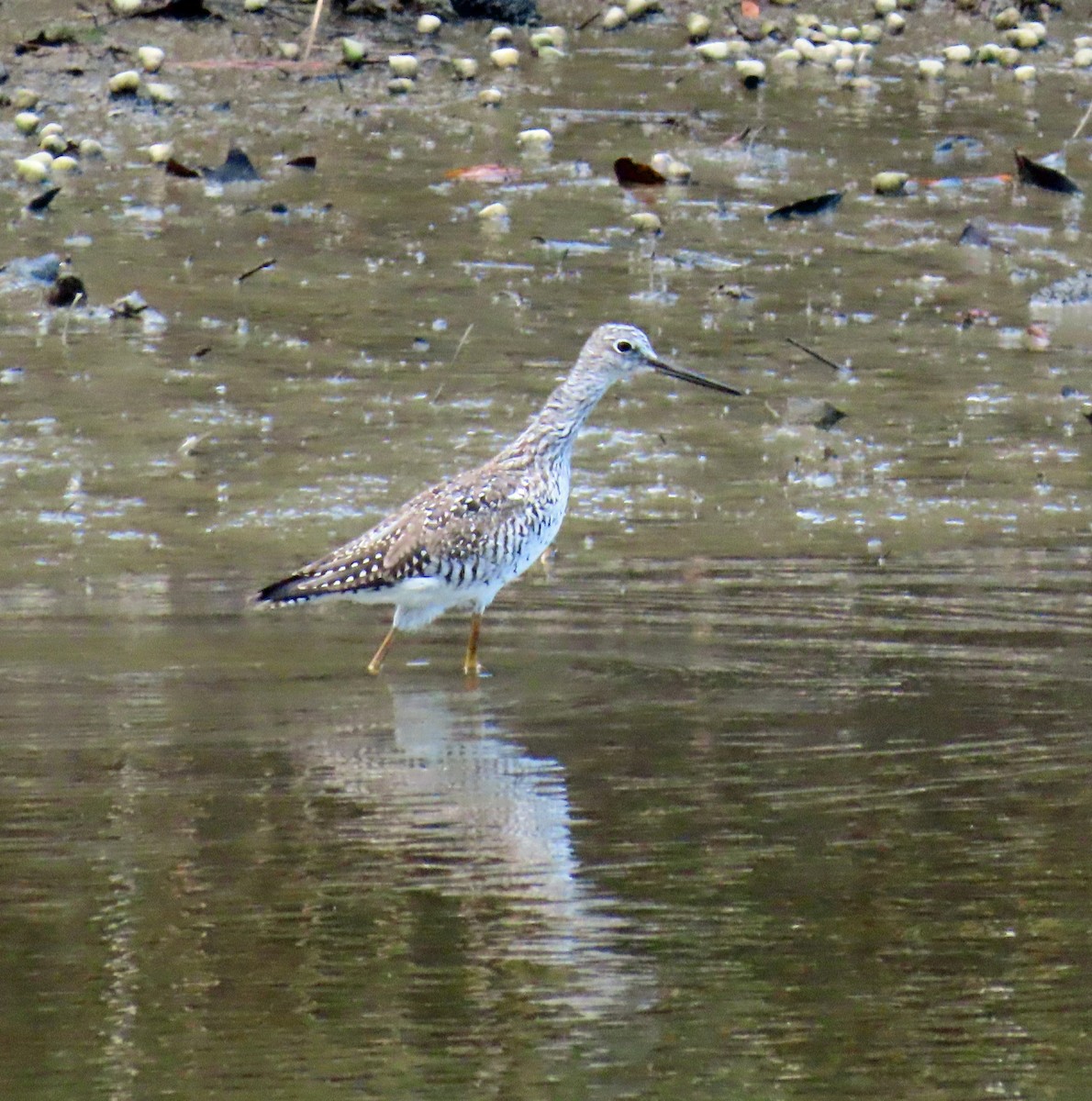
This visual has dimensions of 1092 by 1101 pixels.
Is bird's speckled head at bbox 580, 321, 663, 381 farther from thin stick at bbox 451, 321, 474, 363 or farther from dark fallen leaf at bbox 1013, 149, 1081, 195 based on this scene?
dark fallen leaf at bbox 1013, 149, 1081, 195

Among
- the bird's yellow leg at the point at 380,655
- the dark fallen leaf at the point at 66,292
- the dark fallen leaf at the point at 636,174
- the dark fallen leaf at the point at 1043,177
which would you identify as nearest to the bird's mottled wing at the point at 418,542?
the bird's yellow leg at the point at 380,655

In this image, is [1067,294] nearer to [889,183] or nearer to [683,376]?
[889,183]

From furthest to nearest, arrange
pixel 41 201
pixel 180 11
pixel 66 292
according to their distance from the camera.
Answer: pixel 180 11 → pixel 41 201 → pixel 66 292

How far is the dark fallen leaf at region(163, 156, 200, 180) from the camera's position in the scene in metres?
12.8

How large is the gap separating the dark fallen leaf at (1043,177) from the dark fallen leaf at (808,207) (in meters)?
1.19

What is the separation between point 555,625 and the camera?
7.88 metres

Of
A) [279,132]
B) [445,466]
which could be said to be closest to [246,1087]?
[445,466]

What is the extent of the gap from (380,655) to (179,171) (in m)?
5.89

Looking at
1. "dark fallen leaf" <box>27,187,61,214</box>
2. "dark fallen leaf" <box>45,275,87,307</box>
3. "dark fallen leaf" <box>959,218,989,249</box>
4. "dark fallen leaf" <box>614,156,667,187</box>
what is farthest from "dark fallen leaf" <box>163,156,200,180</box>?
"dark fallen leaf" <box>959,218,989,249</box>

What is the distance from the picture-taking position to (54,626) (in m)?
7.53

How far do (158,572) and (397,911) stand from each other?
11.8 feet

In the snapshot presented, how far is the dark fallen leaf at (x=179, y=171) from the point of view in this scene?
1284 cm

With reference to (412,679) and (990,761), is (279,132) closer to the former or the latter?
(412,679)

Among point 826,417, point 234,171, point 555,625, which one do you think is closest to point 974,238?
point 826,417
